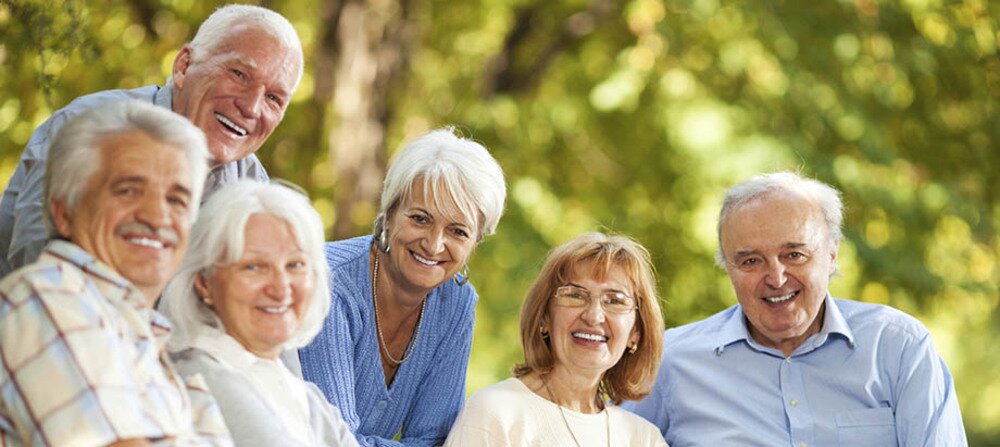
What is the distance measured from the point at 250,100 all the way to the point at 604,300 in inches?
40.8

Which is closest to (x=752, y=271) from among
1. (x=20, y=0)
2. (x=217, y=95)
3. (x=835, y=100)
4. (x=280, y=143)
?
(x=217, y=95)

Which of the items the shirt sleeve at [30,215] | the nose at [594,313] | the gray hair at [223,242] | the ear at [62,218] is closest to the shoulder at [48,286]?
the ear at [62,218]

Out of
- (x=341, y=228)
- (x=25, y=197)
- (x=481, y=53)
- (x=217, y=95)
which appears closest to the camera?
(x=25, y=197)

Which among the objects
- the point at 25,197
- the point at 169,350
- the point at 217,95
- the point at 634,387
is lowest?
the point at 634,387

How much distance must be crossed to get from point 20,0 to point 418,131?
4735mm

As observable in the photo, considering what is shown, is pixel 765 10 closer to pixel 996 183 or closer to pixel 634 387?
pixel 996 183

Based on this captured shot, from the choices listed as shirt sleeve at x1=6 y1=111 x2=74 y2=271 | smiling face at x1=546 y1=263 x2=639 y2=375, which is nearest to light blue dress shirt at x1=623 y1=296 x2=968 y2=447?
smiling face at x1=546 y1=263 x2=639 y2=375

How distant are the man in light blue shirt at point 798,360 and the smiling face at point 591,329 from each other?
48 centimetres

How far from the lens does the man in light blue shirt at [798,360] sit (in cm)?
363

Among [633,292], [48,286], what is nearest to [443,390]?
Answer: [633,292]

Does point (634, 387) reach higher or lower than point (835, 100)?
lower

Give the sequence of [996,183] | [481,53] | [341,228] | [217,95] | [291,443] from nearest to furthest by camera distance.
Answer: [291,443]
[217,95]
[341,228]
[996,183]
[481,53]

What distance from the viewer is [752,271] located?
3.71 meters

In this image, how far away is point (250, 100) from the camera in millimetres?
3256
